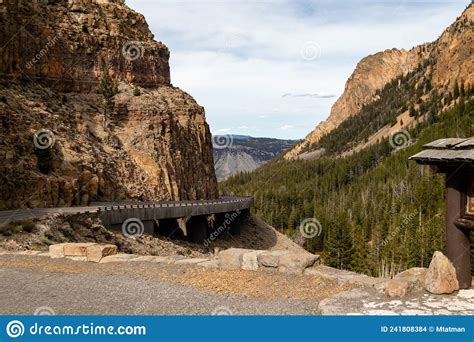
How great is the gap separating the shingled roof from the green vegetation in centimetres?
5421

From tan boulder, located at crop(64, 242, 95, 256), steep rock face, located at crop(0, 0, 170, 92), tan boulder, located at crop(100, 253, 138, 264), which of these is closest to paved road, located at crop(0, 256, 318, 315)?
tan boulder, located at crop(100, 253, 138, 264)

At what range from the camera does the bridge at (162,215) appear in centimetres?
3041

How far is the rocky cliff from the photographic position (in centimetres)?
3678

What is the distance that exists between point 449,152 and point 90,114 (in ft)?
152

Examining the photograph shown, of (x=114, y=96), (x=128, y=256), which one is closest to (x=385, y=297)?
(x=128, y=256)

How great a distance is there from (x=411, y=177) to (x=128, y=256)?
13115 cm

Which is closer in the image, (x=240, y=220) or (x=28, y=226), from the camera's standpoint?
(x=28, y=226)

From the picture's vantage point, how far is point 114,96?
2211 inches

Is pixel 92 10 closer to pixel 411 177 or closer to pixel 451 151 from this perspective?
pixel 451 151

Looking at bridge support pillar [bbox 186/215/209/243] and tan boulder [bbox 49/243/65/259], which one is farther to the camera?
bridge support pillar [bbox 186/215/209/243]

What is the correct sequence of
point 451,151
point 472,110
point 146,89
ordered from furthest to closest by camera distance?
point 472,110, point 146,89, point 451,151

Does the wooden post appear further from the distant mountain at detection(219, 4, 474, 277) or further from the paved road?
the distant mountain at detection(219, 4, 474, 277)

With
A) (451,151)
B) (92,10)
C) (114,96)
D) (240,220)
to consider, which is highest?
(92,10)

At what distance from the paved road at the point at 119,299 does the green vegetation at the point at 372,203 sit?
56.5 meters
